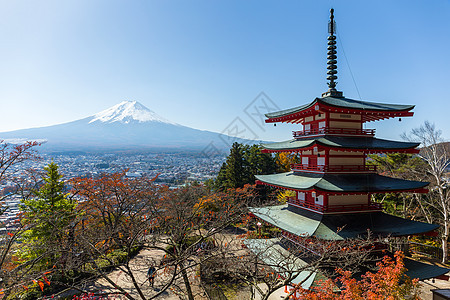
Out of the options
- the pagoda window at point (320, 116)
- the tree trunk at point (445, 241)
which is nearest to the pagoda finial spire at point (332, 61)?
the pagoda window at point (320, 116)

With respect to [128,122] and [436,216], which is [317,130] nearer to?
[436,216]

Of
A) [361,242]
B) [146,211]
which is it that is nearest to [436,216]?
[361,242]

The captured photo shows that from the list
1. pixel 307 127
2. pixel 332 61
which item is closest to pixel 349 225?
pixel 307 127

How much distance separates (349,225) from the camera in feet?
29.7

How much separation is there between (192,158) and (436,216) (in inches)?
1459

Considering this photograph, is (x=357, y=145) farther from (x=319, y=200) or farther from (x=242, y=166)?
(x=242, y=166)

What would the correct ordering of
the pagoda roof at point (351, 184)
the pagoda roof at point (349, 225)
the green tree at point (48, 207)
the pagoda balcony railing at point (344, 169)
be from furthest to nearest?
the green tree at point (48, 207)
the pagoda balcony railing at point (344, 169)
the pagoda roof at point (351, 184)
the pagoda roof at point (349, 225)

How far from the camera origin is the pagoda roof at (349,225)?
845 cm

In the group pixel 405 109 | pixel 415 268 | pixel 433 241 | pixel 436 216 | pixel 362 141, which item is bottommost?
pixel 433 241

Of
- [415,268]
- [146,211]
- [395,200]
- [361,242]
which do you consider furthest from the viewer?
[395,200]

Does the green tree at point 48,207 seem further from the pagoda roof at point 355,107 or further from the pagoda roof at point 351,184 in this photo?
the pagoda roof at point 355,107

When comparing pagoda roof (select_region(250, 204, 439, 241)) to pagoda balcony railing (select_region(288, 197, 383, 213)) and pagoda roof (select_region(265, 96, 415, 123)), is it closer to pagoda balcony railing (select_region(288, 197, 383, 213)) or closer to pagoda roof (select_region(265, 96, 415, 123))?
pagoda balcony railing (select_region(288, 197, 383, 213))

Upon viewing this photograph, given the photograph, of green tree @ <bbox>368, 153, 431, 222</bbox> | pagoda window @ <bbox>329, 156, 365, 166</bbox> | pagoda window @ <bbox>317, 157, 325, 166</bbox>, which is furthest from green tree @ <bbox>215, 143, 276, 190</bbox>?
pagoda window @ <bbox>329, 156, 365, 166</bbox>

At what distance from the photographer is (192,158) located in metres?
46.2
